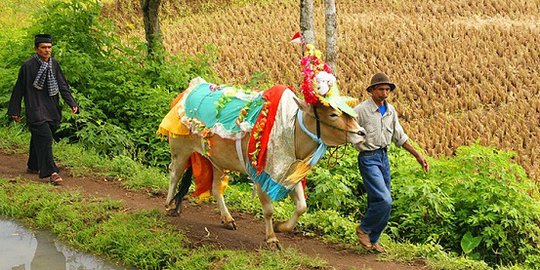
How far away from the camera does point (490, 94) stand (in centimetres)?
1487

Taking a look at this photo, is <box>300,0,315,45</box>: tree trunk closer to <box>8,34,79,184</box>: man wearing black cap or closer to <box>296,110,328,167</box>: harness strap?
<box>8,34,79,184</box>: man wearing black cap

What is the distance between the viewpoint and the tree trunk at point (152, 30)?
12906mm

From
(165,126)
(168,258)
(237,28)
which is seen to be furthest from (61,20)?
(237,28)

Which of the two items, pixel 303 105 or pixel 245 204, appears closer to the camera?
pixel 303 105

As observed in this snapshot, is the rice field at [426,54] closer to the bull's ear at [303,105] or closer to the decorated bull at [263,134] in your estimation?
the decorated bull at [263,134]

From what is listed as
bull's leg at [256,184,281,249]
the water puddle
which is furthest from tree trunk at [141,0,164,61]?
bull's leg at [256,184,281,249]

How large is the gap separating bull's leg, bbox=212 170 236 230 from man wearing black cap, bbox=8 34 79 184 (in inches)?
91.8

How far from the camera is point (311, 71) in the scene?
6445 mm

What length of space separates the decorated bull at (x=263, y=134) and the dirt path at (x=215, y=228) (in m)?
0.23

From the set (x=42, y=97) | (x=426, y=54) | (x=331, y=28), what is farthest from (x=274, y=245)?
(x=426, y=54)

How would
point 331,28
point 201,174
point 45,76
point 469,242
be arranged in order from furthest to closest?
1. point 331,28
2. point 45,76
3. point 469,242
4. point 201,174

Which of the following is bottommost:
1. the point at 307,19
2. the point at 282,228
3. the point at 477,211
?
the point at 477,211

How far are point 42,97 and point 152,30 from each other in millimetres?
4291

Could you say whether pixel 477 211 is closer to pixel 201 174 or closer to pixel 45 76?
pixel 201 174
